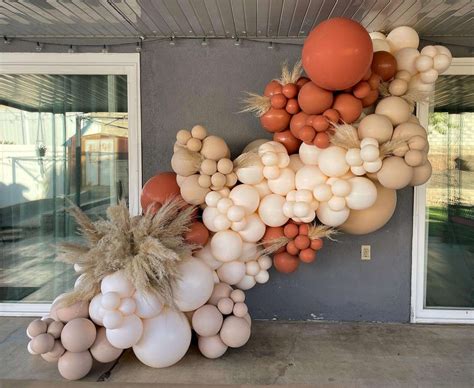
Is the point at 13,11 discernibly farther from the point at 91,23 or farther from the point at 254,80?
the point at 254,80

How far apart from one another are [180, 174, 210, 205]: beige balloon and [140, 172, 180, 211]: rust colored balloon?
0.11 meters

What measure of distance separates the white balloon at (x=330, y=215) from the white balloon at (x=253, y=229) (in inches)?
14.2

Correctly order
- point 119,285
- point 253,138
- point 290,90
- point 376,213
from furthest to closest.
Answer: point 253,138
point 376,213
point 290,90
point 119,285

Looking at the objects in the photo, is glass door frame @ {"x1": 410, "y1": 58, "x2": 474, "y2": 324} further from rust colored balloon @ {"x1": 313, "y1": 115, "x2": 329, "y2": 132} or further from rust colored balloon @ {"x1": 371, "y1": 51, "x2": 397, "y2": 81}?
rust colored balloon @ {"x1": 313, "y1": 115, "x2": 329, "y2": 132}

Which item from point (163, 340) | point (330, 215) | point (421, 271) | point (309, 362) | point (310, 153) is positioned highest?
point (310, 153)

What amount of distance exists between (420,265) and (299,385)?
1423 mm

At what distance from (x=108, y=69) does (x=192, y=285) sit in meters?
1.82

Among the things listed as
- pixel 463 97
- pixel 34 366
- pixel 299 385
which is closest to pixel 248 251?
pixel 299 385

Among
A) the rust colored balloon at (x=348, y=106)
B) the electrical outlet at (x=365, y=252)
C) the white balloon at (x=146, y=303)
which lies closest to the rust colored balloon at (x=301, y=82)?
the rust colored balloon at (x=348, y=106)

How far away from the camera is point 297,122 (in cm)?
226

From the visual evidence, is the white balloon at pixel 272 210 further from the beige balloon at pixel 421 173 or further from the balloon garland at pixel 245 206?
the beige balloon at pixel 421 173

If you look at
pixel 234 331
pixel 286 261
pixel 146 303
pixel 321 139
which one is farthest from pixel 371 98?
pixel 146 303

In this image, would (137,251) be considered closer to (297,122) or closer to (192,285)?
(192,285)

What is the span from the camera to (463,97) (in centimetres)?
292
